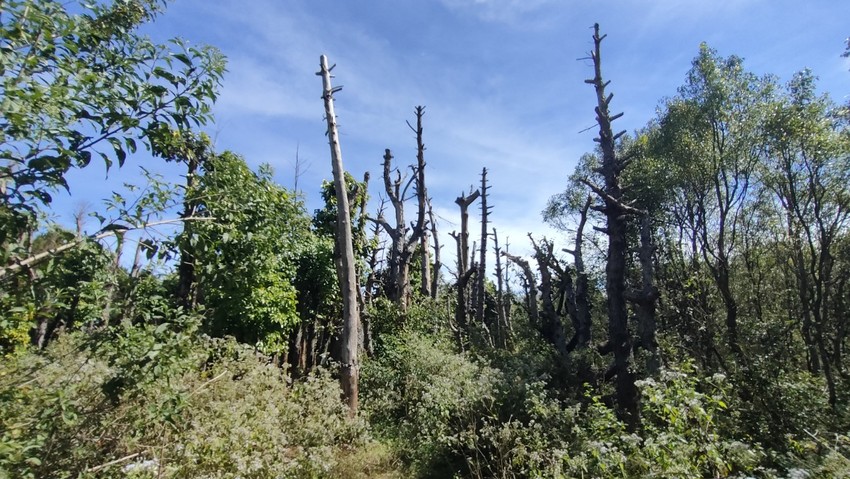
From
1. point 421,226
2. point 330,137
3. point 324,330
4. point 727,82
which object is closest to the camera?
point 330,137

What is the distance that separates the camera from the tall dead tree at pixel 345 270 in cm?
863

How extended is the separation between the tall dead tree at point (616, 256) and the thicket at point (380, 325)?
4 centimetres

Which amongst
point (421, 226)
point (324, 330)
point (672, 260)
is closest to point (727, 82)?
point (672, 260)

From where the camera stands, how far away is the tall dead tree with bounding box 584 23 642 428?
871 centimetres

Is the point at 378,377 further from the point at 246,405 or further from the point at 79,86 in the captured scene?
the point at 79,86

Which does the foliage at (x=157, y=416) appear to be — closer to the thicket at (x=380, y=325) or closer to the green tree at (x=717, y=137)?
the thicket at (x=380, y=325)

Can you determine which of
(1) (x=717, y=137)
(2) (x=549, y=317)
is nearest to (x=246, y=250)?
(2) (x=549, y=317)

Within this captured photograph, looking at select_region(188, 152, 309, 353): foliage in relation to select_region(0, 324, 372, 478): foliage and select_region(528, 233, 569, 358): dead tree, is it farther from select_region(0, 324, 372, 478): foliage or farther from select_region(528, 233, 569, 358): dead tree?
select_region(528, 233, 569, 358): dead tree

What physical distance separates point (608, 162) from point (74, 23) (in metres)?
9.63

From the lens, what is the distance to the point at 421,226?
1500 centimetres

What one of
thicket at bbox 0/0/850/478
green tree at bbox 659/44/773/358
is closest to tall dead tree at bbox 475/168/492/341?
thicket at bbox 0/0/850/478

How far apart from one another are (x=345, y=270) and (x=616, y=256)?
5.70m

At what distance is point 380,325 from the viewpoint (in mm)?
14055

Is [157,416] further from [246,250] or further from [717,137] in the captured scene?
[717,137]
